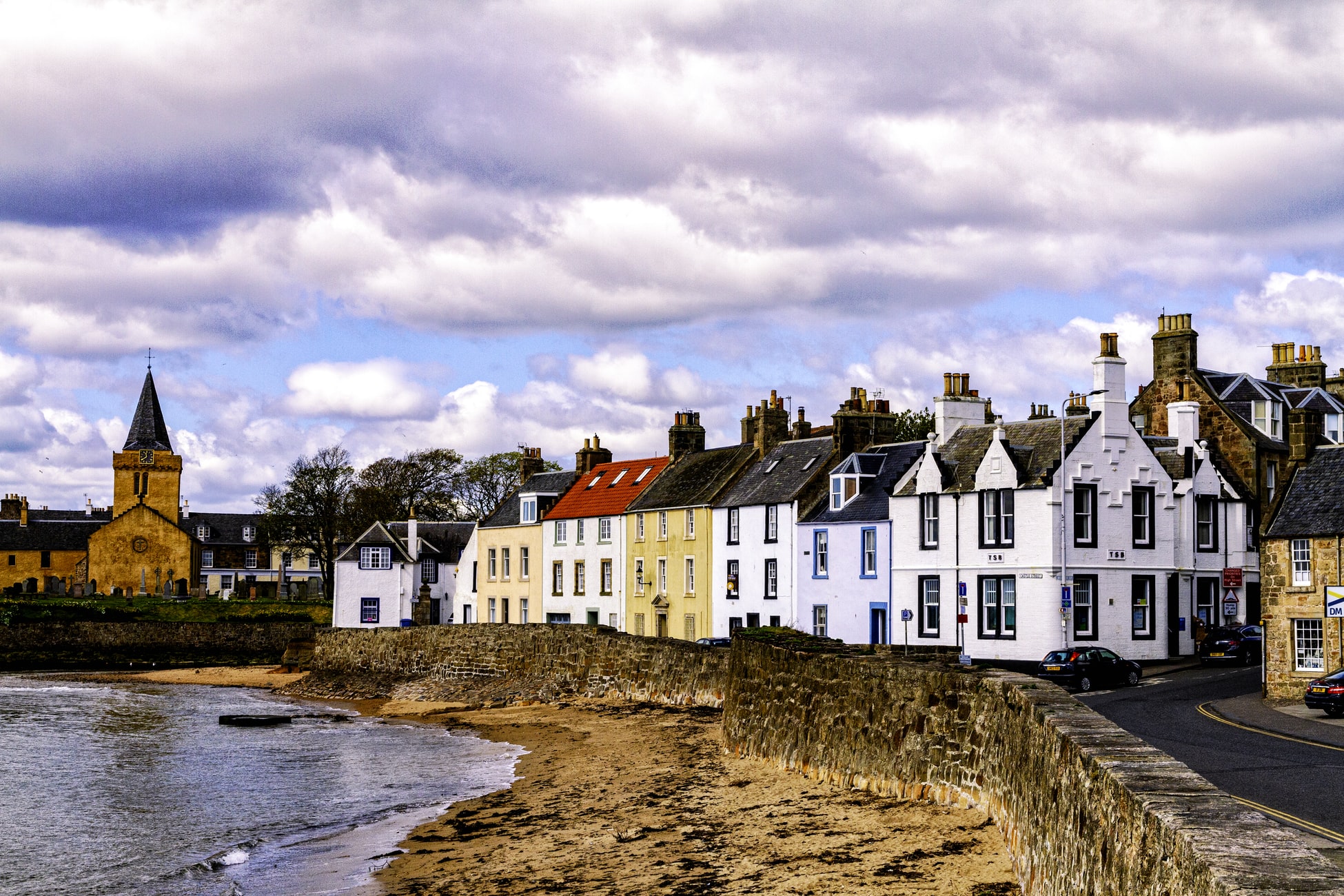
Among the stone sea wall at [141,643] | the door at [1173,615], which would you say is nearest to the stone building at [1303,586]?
the door at [1173,615]

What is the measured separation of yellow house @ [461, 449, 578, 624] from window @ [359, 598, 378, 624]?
5.30 m

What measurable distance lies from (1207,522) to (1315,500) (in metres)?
12.1

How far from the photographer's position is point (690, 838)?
68.7 ft

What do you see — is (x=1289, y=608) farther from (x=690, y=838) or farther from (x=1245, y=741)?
(x=690, y=838)

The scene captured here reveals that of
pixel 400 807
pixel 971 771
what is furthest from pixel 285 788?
pixel 971 771

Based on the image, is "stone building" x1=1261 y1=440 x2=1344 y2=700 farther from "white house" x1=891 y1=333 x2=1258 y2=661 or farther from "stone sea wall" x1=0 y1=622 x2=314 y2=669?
"stone sea wall" x1=0 y1=622 x2=314 y2=669

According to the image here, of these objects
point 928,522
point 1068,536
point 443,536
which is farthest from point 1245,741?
point 443,536

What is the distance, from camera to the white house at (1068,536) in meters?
50.2

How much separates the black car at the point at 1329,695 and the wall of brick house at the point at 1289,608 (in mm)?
4879

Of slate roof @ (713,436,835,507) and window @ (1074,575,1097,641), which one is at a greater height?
slate roof @ (713,436,835,507)

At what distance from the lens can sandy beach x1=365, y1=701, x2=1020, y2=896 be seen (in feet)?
52.7

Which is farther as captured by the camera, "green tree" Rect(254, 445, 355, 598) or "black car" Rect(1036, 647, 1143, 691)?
"green tree" Rect(254, 445, 355, 598)

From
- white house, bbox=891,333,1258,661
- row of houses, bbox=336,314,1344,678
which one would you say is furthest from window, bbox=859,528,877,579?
white house, bbox=891,333,1258,661

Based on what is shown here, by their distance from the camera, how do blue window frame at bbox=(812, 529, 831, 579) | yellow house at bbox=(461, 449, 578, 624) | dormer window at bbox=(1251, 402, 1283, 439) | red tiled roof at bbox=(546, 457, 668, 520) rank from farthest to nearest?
yellow house at bbox=(461, 449, 578, 624), red tiled roof at bbox=(546, 457, 668, 520), dormer window at bbox=(1251, 402, 1283, 439), blue window frame at bbox=(812, 529, 831, 579)
